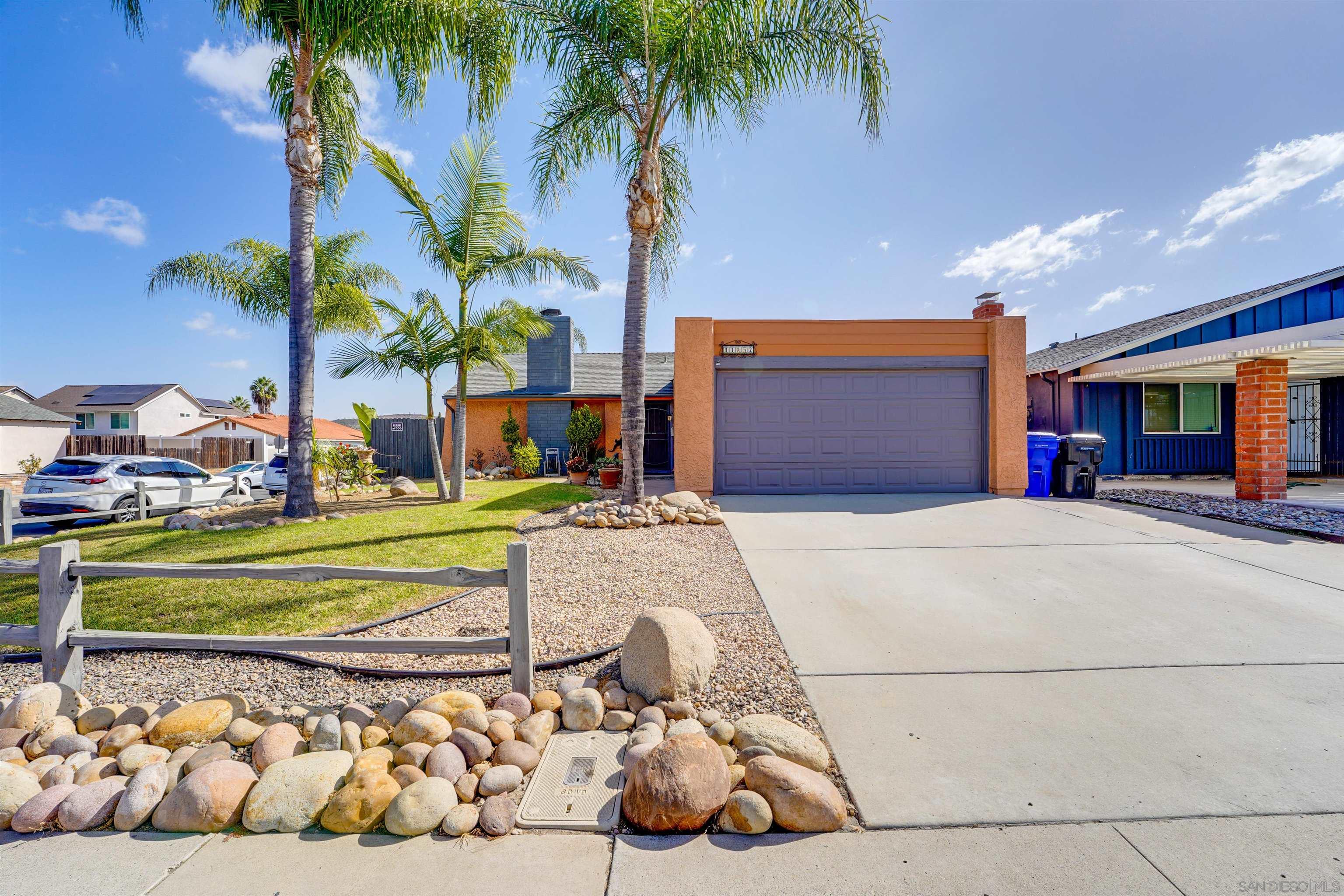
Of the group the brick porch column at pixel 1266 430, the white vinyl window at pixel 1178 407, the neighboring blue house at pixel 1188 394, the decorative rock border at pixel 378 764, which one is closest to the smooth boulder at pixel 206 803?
the decorative rock border at pixel 378 764

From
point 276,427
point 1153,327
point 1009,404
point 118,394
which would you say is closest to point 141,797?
point 1009,404

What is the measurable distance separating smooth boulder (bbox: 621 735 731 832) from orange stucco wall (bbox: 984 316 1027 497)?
30.4 ft

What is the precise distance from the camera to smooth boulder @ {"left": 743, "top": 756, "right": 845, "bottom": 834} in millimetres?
2121

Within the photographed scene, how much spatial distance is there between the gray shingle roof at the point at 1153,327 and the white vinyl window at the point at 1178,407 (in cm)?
147

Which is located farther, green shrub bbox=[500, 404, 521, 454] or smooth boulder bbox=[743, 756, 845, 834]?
green shrub bbox=[500, 404, 521, 454]

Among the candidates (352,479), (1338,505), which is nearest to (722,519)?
(352,479)

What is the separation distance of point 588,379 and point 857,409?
10109 mm

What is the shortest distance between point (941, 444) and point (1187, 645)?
654 centimetres

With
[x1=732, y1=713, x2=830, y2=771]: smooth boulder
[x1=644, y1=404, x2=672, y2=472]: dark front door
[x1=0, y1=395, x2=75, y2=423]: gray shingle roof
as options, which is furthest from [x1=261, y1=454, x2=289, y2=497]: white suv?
[x1=0, y1=395, x2=75, y2=423]: gray shingle roof

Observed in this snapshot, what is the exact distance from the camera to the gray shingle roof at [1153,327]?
1137 cm

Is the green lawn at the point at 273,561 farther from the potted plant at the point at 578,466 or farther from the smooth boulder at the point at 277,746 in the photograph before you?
the potted plant at the point at 578,466

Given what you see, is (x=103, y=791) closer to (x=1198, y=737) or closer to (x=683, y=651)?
(x=683, y=651)

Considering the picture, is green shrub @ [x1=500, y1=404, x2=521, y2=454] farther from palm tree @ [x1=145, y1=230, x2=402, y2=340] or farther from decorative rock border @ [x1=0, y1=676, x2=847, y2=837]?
decorative rock border @ [x1=0, y1=676, x2=847, y2=837]

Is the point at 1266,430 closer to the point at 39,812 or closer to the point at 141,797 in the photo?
the point at 141,797
